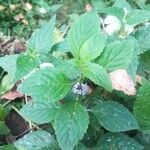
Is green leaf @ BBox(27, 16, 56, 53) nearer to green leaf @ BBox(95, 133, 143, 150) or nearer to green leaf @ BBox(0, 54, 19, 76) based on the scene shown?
green leaf @ BBox(0, 54, 19, 76)

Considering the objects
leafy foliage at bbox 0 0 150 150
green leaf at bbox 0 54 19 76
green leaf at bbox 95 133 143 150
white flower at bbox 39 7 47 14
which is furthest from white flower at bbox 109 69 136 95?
white flower at bbox 39 7 47 14

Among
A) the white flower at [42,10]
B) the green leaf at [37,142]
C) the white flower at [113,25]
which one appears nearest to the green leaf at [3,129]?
the green leaf at [37,142]

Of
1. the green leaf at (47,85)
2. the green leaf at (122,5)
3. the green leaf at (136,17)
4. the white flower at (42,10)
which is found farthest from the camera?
the white flower at (42,10)

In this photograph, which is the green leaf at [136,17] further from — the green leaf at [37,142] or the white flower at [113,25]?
the green leaf at [37,142]

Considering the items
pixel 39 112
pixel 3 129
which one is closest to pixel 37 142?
pixel 39 112

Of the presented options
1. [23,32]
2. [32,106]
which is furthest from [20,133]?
[23,32]

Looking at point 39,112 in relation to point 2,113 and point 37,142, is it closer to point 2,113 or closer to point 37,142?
point 37,142
